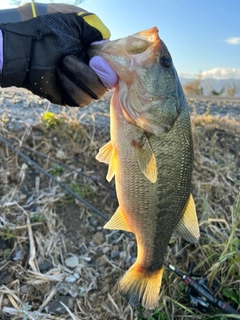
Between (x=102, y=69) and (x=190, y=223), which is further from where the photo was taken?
(x=190, y=223)

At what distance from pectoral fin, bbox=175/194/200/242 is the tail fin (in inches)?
15.3

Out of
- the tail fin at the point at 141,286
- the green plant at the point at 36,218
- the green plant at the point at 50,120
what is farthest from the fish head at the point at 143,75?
the green plant at the point at 50,120

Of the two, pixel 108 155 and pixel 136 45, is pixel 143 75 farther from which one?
pixel 108 155

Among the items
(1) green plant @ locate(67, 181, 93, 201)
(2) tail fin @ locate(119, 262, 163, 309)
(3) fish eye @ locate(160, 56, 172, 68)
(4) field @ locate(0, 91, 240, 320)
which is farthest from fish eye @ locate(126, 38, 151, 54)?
(1) green plant @ locate(67, 181, 93, 201)

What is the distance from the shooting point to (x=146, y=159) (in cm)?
248

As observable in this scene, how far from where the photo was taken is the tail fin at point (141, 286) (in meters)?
2.97

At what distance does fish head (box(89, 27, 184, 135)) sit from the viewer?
2.34 metres

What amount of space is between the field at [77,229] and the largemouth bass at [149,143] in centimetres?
97

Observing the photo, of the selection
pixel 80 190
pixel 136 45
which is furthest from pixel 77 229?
pixel 136 45

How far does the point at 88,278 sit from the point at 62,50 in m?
2.16

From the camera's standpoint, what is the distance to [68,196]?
4.19m

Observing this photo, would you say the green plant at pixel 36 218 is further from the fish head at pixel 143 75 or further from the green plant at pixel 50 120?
the fish head at pixel 143 75

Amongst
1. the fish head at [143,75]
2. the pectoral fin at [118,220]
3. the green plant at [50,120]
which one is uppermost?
the fish head at [143,75]

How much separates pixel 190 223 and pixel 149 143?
0.67m
